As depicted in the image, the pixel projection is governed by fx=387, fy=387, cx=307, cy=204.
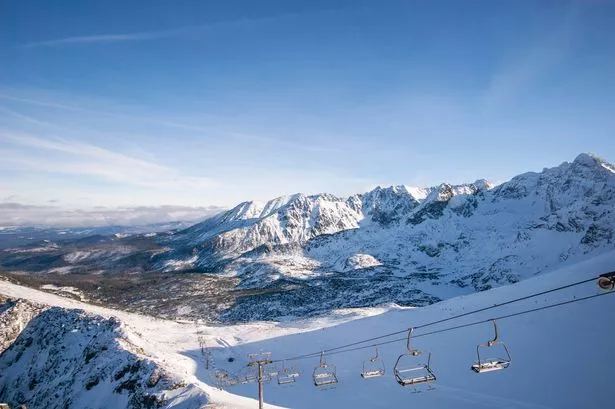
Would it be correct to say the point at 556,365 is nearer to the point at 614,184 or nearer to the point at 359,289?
the point at 359,289

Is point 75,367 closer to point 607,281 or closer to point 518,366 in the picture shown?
point 518,366

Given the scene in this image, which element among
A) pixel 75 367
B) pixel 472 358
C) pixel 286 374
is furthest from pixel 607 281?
pixel 75 367

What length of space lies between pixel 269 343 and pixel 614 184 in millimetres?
191238

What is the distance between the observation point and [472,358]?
41.8 meters

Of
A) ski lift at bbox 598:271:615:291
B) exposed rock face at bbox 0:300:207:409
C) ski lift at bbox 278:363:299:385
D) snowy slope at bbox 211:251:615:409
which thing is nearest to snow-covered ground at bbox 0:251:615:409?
snowy slope at bbox 211:251:615:409

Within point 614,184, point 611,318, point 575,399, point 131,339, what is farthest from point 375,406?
point 614,184

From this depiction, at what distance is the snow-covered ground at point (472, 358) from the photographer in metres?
33.9

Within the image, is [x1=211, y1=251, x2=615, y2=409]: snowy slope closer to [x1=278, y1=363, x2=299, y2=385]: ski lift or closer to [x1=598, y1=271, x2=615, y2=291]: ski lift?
[x1=278, y1=363, x2=299, y2=385]: ski lift

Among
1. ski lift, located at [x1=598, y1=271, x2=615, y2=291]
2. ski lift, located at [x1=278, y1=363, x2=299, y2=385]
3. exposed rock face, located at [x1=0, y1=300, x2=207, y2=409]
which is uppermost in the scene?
ski lift, located at [x1=598, y1=271, x2=615, y2=291]

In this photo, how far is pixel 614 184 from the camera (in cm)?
17825

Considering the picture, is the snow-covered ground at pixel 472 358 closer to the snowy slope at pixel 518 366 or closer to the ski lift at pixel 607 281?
the snowy slope at pixel 518 366

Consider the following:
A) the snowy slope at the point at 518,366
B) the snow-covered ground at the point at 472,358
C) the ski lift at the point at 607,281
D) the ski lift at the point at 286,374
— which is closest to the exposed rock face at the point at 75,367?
the snow-covered ground at the point at 472,358

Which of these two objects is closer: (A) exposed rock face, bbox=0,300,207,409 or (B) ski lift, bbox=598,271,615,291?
(B) ski lift, bbox=598,271,615,291

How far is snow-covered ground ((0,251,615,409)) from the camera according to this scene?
33875 millimetres
